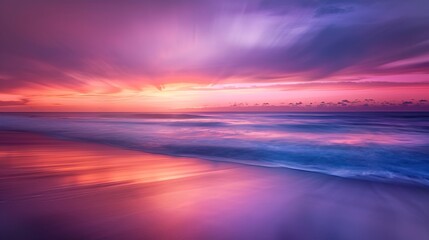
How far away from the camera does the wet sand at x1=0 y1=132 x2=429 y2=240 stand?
275 cm

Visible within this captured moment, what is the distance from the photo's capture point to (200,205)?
349 centimetres

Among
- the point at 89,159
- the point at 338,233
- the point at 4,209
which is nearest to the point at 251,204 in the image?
the point at 338,233

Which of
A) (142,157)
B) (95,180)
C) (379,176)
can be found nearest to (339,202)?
(379,176)

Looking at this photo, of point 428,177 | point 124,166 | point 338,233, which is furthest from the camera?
point 124,166

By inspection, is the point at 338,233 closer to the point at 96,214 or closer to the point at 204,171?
the point at 96,214

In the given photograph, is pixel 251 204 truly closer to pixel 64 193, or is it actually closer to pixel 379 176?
pixel 64 193

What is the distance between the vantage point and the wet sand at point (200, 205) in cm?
275

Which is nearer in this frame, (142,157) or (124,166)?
(124,166)

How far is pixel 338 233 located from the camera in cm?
278

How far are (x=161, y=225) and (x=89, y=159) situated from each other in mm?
4395

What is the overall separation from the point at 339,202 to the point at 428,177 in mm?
2738

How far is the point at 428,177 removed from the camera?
5.34 m

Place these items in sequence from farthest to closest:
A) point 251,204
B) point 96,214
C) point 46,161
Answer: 1. point 46,161
2. point 251,204
3. point 96,214

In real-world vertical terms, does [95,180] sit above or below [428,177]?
above
